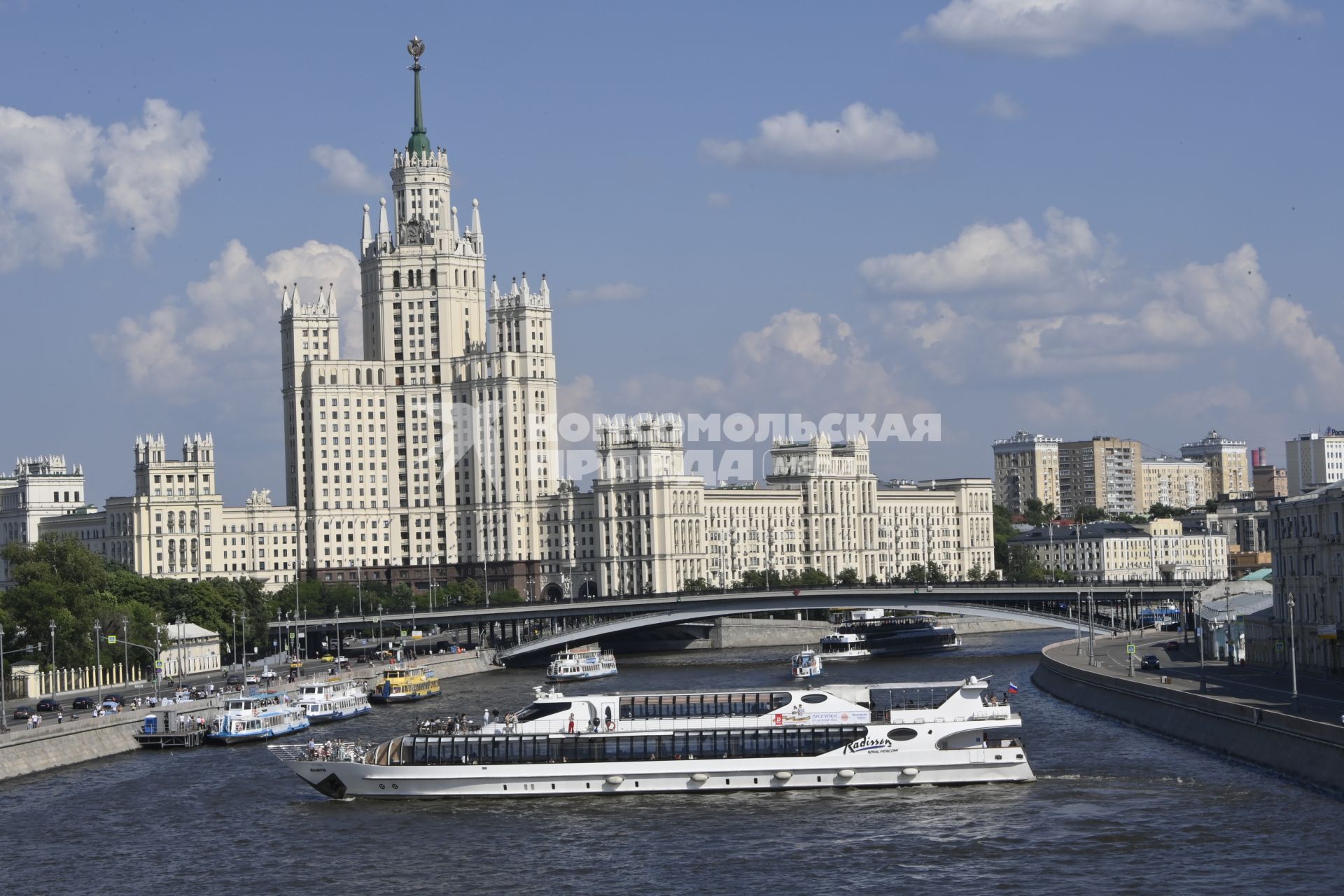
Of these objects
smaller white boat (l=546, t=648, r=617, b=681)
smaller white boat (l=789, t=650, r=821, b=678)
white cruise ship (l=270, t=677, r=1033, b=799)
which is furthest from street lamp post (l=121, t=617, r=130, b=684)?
white cruise ship (l=270, t=677, r=1033, b=799)

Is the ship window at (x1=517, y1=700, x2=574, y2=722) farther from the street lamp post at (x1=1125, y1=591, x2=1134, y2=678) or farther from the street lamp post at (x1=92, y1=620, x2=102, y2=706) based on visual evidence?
the street lamp post at (x1=92, y1=620, x2=102, y2=706)

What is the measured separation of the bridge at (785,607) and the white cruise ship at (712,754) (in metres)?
77.1

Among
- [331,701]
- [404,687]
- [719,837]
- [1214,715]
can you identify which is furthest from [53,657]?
[1214,715]

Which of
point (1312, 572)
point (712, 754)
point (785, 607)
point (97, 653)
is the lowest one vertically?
point (712, 754)

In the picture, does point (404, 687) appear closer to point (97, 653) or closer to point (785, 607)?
point (97, 653)

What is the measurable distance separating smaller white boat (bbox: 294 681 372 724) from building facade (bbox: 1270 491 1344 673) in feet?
181

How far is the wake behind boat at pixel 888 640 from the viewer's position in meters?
173

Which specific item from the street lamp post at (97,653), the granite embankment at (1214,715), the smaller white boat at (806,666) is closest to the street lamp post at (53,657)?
the street lamp post at (97,653)

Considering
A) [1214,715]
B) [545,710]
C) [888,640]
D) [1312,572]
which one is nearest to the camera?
[545,710]

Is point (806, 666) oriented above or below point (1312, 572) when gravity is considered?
Result: below

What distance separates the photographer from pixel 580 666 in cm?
15512

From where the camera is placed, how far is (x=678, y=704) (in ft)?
292

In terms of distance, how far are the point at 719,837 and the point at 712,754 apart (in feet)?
35.2

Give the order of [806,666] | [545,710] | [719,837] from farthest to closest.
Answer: [806,666] → [545,710] → [719,837]
